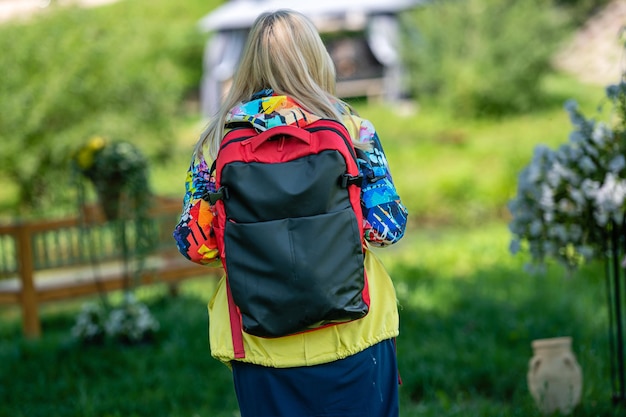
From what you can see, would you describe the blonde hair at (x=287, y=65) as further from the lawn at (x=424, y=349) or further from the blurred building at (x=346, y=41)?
the blurred building at (x=346, y=41)

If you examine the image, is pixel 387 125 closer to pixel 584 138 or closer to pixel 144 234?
pixel 144 234

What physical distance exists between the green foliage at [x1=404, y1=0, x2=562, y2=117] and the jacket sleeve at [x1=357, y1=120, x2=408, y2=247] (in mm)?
14762

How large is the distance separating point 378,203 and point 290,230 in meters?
0.31

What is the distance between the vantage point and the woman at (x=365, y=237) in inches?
90.6

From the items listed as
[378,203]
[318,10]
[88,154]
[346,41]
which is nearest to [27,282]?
[88,154]

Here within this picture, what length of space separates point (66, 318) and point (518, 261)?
413cm

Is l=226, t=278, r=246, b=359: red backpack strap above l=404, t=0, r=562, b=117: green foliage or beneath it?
beneath

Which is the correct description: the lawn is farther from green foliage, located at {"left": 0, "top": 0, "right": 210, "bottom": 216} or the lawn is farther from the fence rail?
green foliage, located at {"left": 0, "top": 0, "right": 210, "bottom": 216}

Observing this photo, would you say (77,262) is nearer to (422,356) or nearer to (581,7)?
(422,356)

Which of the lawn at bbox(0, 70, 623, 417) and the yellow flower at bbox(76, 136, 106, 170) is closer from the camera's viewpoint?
the lawn at bbox(0, 70, 623, 417)

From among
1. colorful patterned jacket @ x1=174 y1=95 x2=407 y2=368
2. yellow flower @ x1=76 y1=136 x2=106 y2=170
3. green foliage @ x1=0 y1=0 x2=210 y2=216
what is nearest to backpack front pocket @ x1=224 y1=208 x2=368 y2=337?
colorful patterned jacket @ x1=174 y1=95 x2=407 y2=368

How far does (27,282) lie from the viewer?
256 inches

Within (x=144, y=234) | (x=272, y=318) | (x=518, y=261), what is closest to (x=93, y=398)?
(x=144, y=234)

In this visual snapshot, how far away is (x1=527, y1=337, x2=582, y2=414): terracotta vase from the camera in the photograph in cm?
377
